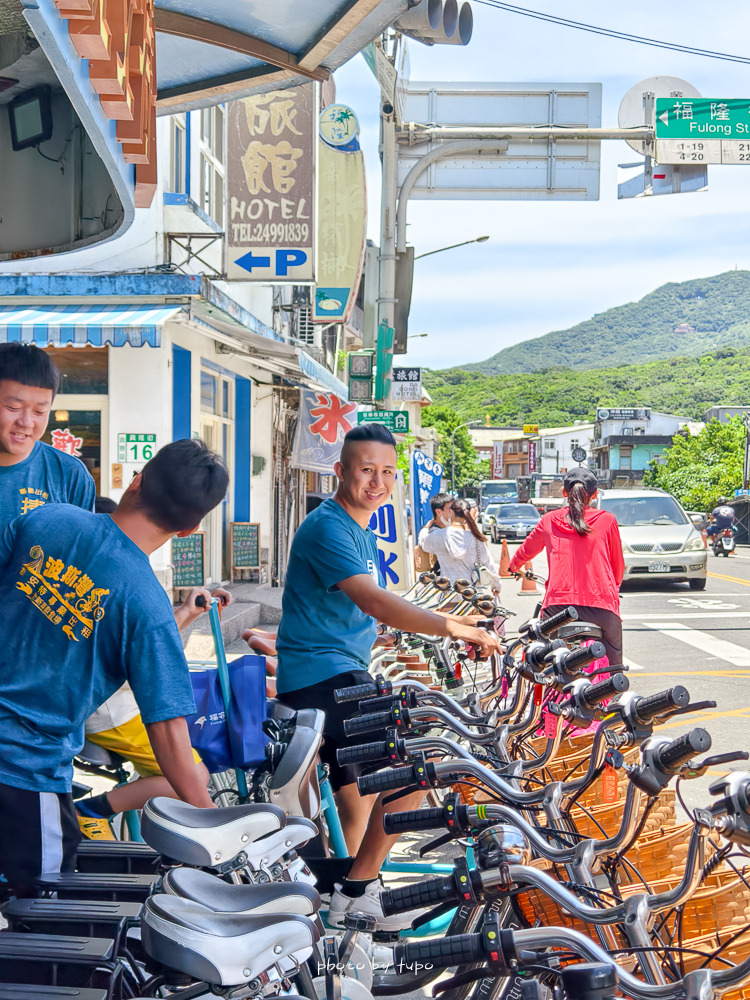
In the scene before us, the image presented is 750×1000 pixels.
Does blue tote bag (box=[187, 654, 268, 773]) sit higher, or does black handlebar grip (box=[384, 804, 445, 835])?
black handlebar grip (box=[384, 804, 445, 835])

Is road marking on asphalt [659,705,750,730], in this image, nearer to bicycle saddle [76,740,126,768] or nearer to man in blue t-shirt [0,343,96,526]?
bicycle saddle [76,740,126,768]

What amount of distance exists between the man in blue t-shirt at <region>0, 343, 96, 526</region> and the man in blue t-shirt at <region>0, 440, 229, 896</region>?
1049mm

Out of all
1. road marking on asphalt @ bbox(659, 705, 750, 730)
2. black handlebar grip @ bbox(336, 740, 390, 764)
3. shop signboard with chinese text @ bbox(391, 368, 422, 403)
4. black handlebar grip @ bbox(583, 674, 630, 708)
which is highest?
shop signboard with chinese text @ bbox(391, 368, 422, 403)

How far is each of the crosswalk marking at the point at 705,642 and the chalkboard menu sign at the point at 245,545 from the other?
5.69m

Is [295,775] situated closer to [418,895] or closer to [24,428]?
[418,895]

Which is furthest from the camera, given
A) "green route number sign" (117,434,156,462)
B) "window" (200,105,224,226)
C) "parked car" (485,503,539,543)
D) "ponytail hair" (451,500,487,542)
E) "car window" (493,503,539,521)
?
"car window" (493,503,539,521)

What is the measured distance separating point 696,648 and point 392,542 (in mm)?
3916

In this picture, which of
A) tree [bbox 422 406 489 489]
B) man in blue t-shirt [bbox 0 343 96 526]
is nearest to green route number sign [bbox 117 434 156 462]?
man in blue t-shirt [bbox 0 343 96 526]

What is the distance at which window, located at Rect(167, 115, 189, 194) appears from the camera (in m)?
11.3

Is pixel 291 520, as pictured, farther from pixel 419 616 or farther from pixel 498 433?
pixel 498 433

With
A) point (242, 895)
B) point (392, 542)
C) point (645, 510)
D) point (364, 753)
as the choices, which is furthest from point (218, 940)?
point (645, 510)

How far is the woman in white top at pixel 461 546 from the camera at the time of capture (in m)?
8.40

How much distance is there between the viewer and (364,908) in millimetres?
3092

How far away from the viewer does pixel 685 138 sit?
14.7 m
